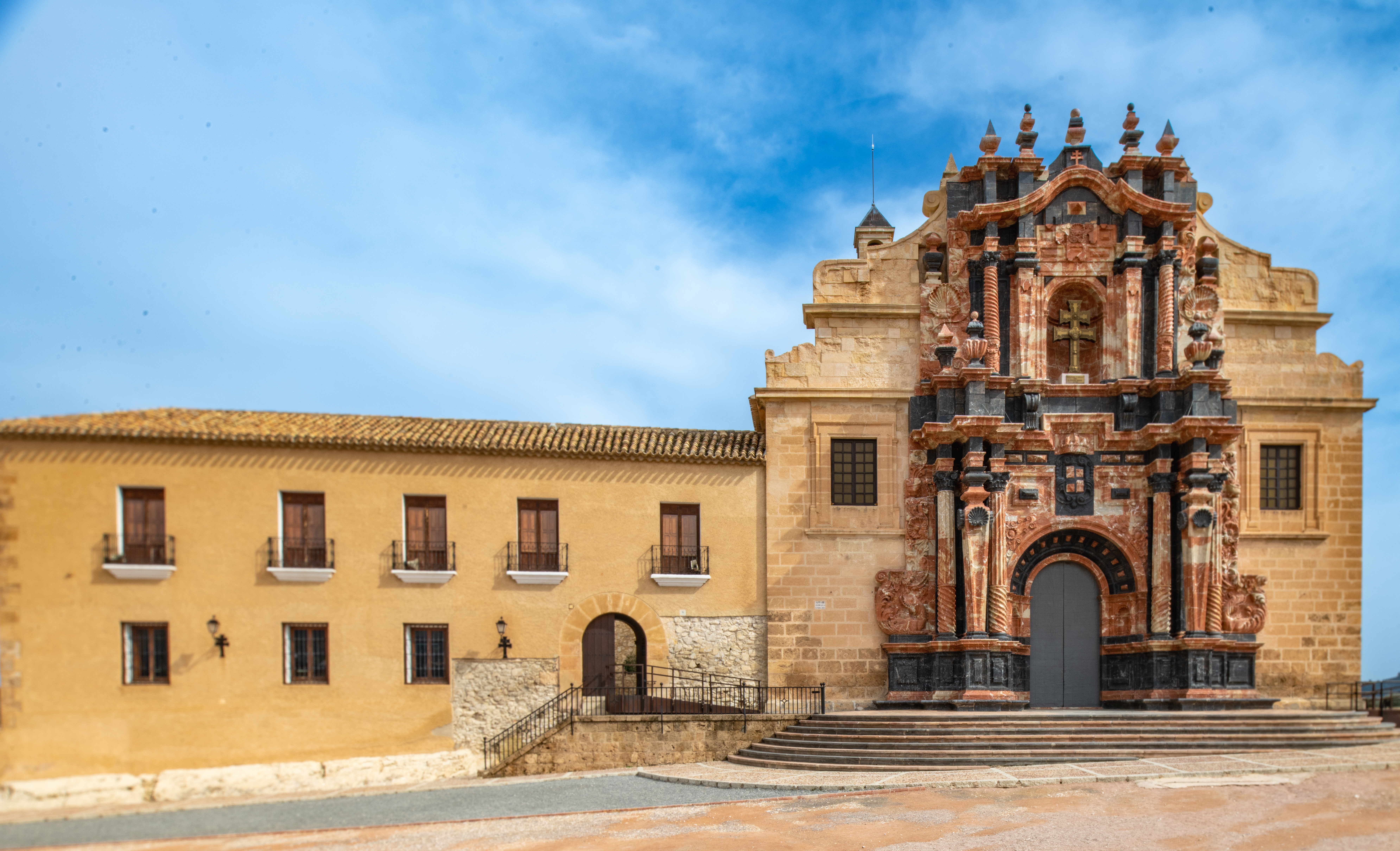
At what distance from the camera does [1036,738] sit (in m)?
15.9

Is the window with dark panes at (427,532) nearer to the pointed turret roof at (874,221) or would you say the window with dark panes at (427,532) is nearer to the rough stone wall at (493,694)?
the rough stone wall at (493,694)

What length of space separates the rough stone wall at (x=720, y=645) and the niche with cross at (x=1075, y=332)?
832 cm

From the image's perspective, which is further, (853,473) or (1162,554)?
(853,473)

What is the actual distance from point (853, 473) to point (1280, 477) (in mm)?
8880

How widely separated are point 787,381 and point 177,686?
1269cm

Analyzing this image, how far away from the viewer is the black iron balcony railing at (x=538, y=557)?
1850 centimetres

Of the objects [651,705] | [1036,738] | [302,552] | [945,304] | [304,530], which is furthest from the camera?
[945,304]

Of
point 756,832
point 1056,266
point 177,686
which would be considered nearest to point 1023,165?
point 1056,266

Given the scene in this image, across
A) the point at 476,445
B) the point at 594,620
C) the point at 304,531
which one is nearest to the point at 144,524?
the point at 304,531

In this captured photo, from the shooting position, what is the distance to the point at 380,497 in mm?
18109

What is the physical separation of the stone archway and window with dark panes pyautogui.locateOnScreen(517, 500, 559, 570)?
3.47 ft

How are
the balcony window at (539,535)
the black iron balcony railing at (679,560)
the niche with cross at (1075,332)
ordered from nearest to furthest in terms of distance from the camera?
the balcony window at (539,535)
the black iron balcony railing at (679,560)
the niche with cross at (1075,332)

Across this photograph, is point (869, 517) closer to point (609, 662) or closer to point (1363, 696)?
point (609, 662)

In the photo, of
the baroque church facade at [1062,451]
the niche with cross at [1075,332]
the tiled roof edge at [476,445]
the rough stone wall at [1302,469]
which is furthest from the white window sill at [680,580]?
the rough stone wall at [1302,469]
